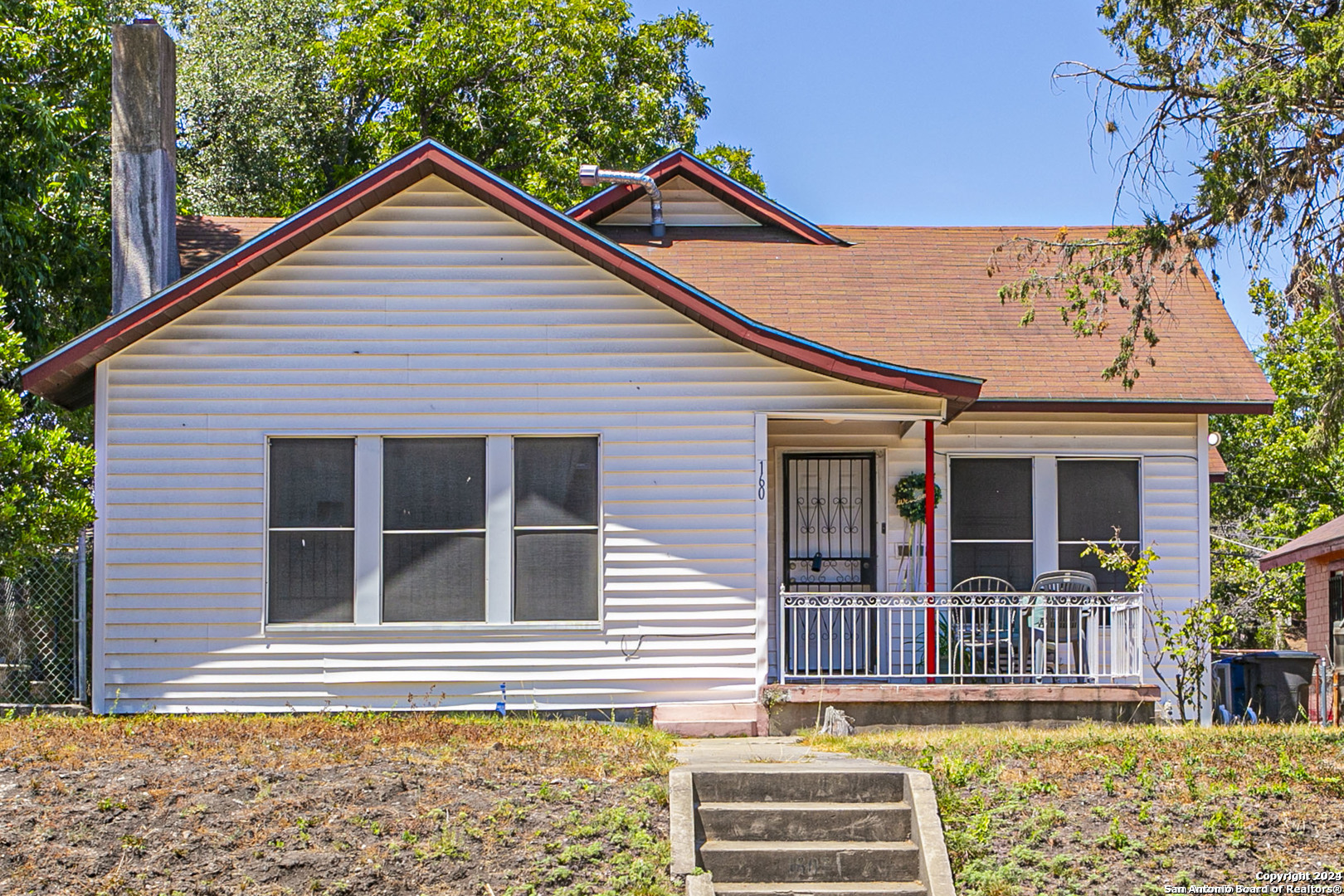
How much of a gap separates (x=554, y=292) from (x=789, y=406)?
234 centimetres

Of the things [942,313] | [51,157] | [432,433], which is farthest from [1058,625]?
[51,157]

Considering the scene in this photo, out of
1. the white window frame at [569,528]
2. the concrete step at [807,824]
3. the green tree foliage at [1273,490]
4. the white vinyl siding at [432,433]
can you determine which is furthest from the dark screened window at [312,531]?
the green tree foliage at [1273,490]

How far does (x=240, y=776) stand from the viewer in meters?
8.38

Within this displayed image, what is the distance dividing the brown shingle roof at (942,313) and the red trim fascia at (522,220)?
1.96 m

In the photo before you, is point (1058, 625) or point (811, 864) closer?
point (811, 864)

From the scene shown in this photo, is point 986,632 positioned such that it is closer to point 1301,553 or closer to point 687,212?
point 687,212

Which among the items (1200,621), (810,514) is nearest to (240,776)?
(810,514)

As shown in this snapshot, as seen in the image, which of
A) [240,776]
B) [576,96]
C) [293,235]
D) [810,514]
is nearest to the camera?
[240,776]

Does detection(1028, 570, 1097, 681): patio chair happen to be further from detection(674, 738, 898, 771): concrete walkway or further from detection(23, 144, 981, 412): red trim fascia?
detection(674, 738, 898, 771): concrete walkway

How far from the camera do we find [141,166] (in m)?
14.8

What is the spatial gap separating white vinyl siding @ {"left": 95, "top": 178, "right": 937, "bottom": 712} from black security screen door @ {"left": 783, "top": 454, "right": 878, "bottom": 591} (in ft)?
6.30

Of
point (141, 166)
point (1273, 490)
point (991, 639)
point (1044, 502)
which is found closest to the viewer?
point (991, 639)

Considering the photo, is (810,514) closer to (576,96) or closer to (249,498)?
(249,498)

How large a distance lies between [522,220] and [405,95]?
1528 cm
